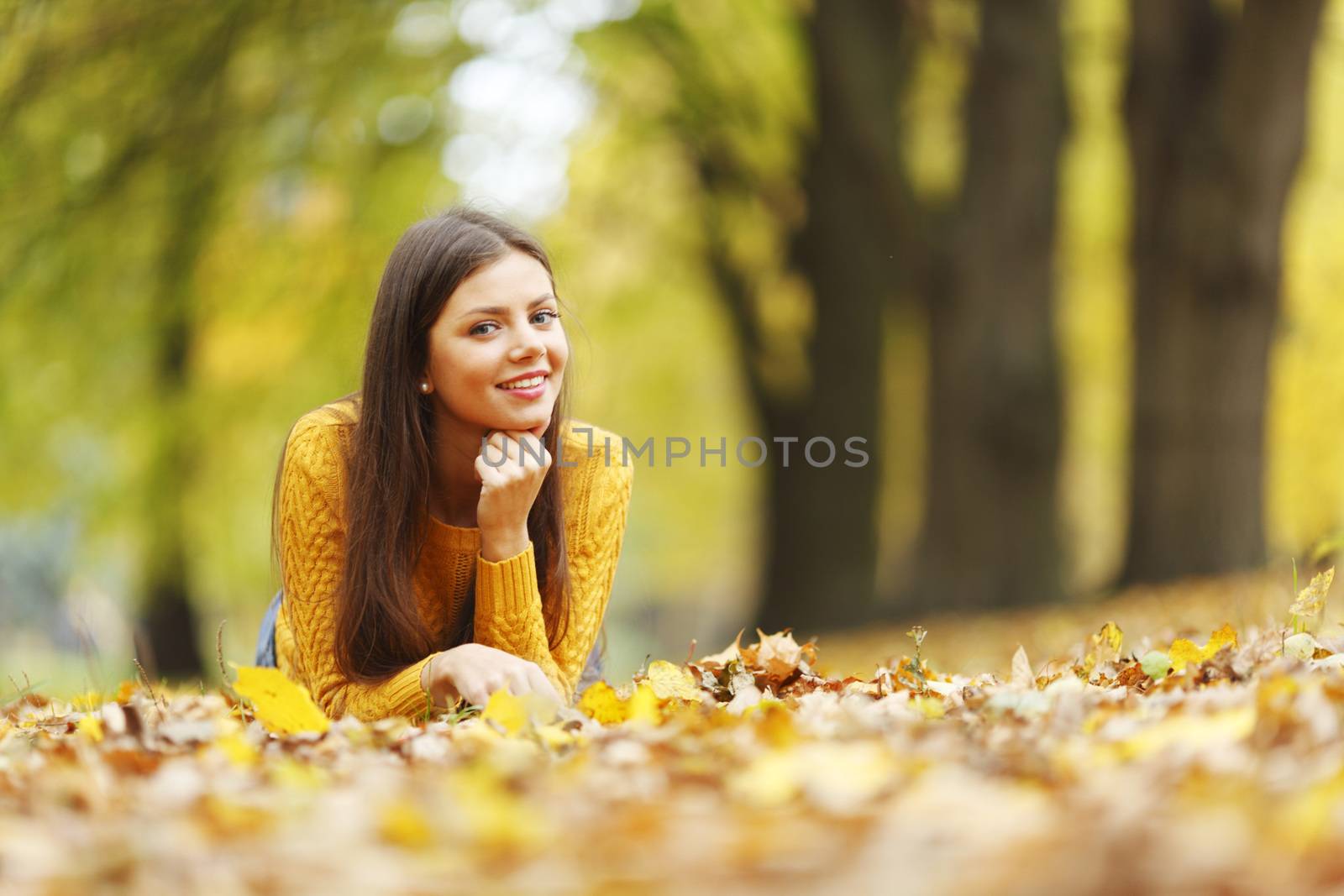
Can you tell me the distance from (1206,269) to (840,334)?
3.96 metres

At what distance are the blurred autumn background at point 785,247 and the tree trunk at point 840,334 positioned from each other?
38 millimetres

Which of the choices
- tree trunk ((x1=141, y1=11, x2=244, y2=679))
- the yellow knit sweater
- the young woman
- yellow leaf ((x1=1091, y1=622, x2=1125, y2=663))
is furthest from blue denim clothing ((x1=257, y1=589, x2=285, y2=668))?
tree trunk ((x1=141, y1=11, x2=244, y2=679))

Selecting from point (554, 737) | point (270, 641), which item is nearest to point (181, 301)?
point (270, 641)

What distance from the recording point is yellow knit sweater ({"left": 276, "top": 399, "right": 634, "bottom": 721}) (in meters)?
3.06

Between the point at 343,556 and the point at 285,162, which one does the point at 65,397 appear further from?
the point at 343,556

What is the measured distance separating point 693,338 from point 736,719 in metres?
14.0

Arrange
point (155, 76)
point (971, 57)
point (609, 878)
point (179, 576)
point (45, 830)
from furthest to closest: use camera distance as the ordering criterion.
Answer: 1. point (179, 576)
2. point (971, 57)
3. point (155, 76)
4. point (45, 830)
5. point (609, 878)

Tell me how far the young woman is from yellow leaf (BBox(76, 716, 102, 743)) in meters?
0.62

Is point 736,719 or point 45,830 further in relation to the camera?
point 736,719

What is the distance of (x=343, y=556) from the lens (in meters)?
3.10

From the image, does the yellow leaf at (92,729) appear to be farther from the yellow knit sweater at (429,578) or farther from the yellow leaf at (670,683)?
the yellow leaf at (670,683)

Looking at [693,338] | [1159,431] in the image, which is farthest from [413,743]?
[693,338]

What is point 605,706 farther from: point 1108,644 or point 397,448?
point 1108,644

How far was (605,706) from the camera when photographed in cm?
245
